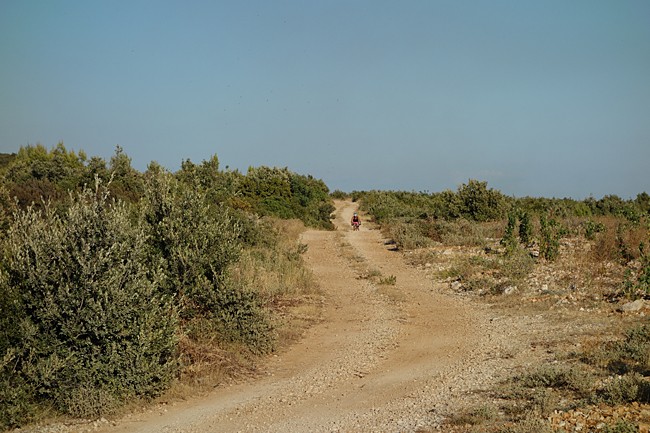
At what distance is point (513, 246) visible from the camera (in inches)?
760

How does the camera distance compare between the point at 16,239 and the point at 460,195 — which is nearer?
the point at 16,239

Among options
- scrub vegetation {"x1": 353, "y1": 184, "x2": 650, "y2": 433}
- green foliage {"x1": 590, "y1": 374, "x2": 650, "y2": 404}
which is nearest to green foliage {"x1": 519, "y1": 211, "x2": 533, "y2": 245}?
scrub vegetation {"x1": 353, "y1": 184, "x2": 650, "y2": 433}

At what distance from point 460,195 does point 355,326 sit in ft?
70.0

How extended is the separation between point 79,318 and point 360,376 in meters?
4.50

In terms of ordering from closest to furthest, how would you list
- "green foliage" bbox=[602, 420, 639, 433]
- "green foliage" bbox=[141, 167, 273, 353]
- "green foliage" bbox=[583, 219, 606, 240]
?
"green foliage" bbox=[602, 420, 639, 433] < "green foliage" bbox=[141, 167, 273, 353] < "green foliage" bbox=[583, 219, 606, 240]

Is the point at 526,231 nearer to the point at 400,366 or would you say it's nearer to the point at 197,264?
the point at 400,366

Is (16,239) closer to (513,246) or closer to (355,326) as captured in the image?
Answer: (355,326)

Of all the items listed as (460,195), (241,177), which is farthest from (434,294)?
(241,177)

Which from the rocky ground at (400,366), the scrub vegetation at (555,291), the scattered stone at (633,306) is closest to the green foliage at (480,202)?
the scrub vegetation at (555,291)

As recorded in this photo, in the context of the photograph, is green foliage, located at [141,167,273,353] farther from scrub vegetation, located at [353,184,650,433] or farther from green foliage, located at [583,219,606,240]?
green foliage, located at [583,219,606,240]

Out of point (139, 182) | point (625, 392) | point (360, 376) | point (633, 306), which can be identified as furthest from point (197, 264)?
point (139, 182)

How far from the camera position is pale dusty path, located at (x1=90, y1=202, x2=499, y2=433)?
23.5 ft

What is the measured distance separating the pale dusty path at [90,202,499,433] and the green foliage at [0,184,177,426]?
65 cm

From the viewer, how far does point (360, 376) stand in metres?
9.15
